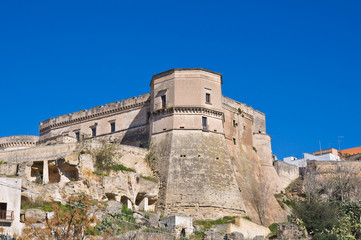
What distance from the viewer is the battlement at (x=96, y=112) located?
46188mm

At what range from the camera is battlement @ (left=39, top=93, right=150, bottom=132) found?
4619 cm

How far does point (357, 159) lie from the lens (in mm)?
54219

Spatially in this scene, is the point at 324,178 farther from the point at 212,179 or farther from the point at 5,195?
the point at 5,195

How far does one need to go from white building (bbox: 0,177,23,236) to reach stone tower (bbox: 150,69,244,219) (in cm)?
1155

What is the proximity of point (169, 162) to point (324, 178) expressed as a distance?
51.5ft

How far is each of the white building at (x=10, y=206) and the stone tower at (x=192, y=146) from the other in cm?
1155

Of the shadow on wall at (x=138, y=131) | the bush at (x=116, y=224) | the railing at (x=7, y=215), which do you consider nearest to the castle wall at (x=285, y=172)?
the shadow on wall at (x=138, y=131)

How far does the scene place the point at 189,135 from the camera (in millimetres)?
41125

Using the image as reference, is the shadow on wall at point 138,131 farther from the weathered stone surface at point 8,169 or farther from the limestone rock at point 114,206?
the weathered stone surface at point 8,169

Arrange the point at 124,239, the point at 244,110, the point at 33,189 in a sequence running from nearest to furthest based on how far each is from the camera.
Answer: the point at 124,239
the point at 33,189
the point at 244,110

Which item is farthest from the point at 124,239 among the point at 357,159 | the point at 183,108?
the point at 357,159

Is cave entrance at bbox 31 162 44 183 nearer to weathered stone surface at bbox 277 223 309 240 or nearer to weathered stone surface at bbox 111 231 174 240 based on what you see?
weathered stone surface at bbox 111 231 174 240

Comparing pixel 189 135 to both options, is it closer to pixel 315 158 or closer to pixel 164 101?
pixel 164 101

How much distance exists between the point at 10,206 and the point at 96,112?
20.4m
